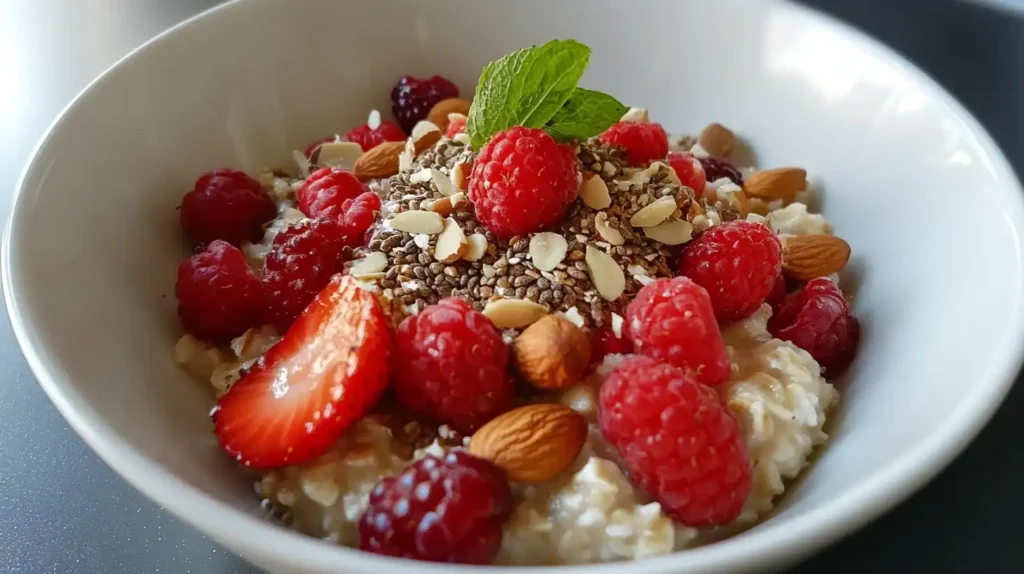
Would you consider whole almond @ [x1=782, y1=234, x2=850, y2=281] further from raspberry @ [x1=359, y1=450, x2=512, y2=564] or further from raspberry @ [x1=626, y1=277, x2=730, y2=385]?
raspberry @ [x1=359, y1=450, x2=512, y2=564]

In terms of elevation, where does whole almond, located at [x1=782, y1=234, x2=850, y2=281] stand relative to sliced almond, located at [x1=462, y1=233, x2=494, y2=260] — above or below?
above

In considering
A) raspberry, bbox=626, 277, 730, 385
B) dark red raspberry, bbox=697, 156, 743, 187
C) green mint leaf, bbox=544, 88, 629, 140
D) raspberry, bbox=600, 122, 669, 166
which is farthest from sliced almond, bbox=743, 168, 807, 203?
raspberry, bbox=626, 277, 730, 385

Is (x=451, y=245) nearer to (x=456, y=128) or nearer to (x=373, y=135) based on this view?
(x=456, y=128)

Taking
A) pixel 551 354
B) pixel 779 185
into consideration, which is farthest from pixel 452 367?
pixel 779 185

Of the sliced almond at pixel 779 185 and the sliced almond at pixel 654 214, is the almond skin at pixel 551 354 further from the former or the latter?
the sliced almond at pixel 779 185

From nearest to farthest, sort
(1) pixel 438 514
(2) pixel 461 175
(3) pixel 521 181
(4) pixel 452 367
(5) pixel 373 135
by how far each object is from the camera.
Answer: (1) pixel 438 514 < (4) pixel 452 367 < (3) pixel 521 181 < (2) pixel 461 175 < (5) pixel 373 135

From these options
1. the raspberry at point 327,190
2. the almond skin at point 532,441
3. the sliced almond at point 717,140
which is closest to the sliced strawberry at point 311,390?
the almond skin at point 532,441
